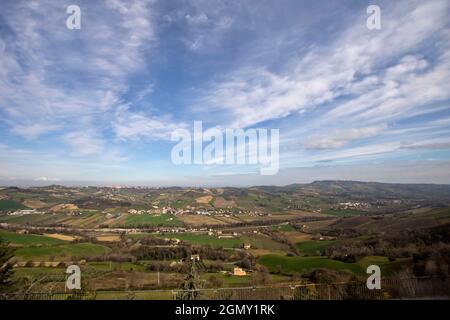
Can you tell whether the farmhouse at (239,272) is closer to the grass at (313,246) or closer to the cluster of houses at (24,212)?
the grass at (313,246)

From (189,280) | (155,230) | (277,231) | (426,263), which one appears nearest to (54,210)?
(155,230)

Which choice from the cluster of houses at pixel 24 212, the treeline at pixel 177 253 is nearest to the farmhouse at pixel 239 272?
the treeline at pixel 177 253

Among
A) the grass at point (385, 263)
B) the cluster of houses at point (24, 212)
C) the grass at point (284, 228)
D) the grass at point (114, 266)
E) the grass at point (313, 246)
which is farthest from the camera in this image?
the cluster of houses at point (24, 212)

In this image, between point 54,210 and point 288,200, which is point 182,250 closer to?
point 54,210

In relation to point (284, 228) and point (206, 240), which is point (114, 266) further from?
point (284, 228)

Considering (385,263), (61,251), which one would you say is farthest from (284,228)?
(61,251)

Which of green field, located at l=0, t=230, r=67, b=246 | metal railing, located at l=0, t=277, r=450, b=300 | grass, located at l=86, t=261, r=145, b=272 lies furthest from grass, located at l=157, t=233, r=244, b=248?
metal railing, located at l=0, t=277, r=450, b=300
